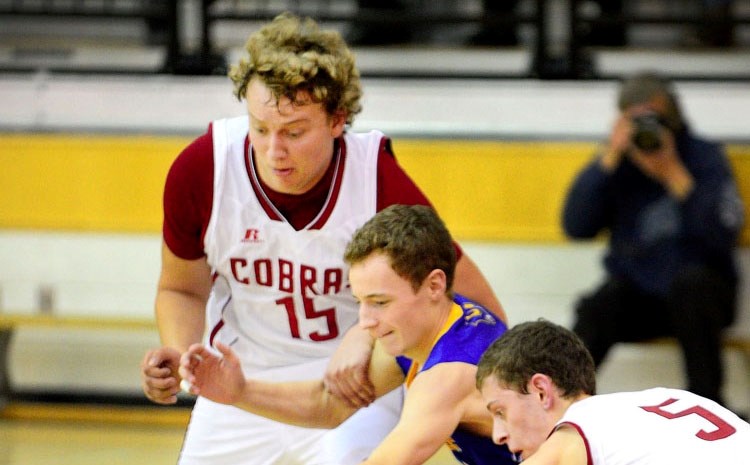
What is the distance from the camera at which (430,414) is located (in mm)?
2709

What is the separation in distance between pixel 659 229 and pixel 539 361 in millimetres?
3087

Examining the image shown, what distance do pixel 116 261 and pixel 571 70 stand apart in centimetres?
252

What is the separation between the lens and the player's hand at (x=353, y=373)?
10.1ft

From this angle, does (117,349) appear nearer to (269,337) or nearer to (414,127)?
(414,127)

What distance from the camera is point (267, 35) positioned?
3.18m

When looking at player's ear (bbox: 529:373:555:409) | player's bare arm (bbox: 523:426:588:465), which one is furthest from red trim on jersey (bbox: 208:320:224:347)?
player's bare arm (bbox: 523:426:588:465)

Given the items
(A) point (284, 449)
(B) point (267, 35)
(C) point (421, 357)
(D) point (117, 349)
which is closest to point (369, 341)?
(C) point (421, 357)

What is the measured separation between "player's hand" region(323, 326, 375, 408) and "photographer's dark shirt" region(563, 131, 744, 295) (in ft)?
8.12

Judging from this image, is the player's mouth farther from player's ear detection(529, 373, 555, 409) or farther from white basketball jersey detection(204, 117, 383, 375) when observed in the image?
player's ear detection(529, 373, 555, 409)

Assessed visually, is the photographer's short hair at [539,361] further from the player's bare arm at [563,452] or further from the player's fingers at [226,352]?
the player's fingers at [226,352]

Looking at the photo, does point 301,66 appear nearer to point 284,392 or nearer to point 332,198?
point 332,198

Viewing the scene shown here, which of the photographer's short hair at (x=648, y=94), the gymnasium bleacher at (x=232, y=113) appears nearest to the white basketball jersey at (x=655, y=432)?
the photographer's short hair at (x=648, y=94)

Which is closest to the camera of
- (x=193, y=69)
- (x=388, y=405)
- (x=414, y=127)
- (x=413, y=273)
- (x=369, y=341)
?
(x=413, y=273)

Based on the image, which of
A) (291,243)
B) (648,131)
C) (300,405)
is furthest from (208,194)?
(648,131)
